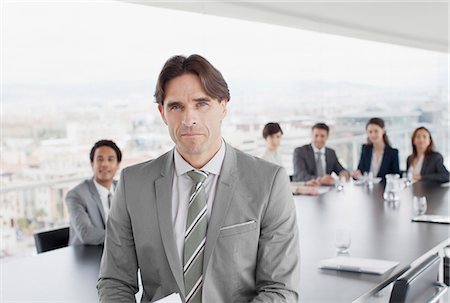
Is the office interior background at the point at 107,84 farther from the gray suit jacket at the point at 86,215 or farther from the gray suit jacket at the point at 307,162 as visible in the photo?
the gray suit jacket at the point at 86,215

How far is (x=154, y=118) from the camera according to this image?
6918 millimetres

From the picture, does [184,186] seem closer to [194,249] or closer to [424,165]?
[194,249]

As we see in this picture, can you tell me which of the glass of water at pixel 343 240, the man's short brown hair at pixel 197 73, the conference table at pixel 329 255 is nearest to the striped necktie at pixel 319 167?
the conference table at pixel 329 255

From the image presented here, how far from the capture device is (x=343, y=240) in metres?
3.05

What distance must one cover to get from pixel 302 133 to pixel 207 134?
7446 mm

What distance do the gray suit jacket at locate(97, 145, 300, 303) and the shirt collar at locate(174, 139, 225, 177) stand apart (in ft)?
0.06

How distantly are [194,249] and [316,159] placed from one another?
4.78 m

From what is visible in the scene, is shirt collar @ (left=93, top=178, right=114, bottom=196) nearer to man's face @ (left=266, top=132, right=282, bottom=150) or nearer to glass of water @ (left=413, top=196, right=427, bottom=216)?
glass of water @ (left=413, top=196, right=427, bottom=216)

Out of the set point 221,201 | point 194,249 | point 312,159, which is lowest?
point 312,159

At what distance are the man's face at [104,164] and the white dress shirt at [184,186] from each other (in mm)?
2344

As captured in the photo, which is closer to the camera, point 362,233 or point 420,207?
point 362,233

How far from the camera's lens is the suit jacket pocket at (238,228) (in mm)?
1843

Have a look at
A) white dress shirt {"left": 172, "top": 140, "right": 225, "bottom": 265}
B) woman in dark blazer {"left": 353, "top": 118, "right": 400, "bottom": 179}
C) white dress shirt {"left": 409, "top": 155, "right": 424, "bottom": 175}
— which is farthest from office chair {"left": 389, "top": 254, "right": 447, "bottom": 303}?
woman in dark blazer {"left": 353, "top": 118, "right": 400, "bottom": 179}

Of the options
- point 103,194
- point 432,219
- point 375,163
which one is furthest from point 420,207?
point 375,163
